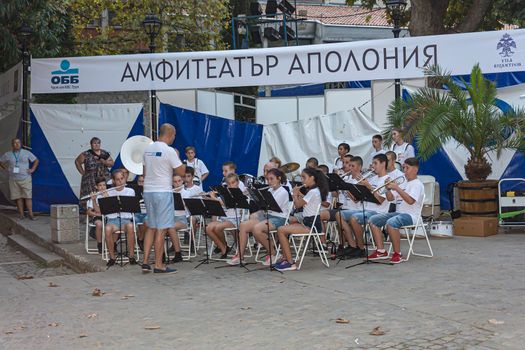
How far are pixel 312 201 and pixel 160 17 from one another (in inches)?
665

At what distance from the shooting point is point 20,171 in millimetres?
15922

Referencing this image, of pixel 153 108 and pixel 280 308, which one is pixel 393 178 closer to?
pixel 280 308

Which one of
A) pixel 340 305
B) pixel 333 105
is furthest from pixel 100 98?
pixel 340 305

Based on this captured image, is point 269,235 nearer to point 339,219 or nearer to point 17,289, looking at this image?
point 339,219

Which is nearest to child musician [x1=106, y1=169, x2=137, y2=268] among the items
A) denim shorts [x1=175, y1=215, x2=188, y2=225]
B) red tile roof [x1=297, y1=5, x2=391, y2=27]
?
denim shorts [x1=175, y1=215, x2=188, y2=225]

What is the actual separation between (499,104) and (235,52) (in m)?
5.04

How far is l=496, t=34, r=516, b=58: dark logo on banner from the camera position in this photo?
13.3 meters

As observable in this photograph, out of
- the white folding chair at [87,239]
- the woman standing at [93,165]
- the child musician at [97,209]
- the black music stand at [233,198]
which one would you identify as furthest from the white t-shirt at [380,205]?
the woman standing at [93,165]

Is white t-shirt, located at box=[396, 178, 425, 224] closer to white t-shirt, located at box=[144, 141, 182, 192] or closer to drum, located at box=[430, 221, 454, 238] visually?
drum, located at box=[430, 221, 454, 238]

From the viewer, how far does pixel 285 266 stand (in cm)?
990

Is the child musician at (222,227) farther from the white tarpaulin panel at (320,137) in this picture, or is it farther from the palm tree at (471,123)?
the white tarpaulin panel at (320,137)

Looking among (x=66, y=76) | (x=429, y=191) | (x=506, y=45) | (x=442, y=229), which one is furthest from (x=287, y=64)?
(x=66, y=76)

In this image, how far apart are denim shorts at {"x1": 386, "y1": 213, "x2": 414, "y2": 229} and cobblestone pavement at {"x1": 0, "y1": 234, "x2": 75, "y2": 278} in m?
4.82

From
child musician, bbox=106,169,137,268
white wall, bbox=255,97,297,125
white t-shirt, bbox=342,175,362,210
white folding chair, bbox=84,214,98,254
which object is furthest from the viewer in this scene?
white wall, bbox=255,97,297,125
